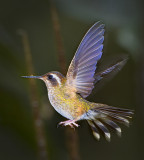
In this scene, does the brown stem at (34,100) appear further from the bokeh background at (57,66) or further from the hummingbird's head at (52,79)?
the bokeh background at (57,66)

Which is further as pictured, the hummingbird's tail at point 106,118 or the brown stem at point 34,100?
the brown stem at point 34,100

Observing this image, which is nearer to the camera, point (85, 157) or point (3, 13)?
point (3, 13)

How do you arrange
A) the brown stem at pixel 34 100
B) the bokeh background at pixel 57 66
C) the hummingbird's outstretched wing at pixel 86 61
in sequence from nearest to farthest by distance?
the hummingbird's outstretched wing at pixel 86 61 → the brown stem at pixel 34 100 → the bokeh background at pixel 57 66

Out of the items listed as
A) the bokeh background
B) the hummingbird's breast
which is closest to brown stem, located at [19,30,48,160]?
the hummingbird's breast

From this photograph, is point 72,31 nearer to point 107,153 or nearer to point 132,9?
point 132,9

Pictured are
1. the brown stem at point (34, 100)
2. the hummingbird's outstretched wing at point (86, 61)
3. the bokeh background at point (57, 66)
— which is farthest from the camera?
the bokeh background at point (57, 66)

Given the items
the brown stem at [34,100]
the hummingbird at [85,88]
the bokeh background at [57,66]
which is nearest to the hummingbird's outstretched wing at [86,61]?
the hummingbird at [85,88]

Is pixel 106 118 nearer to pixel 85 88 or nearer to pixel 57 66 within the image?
pixel 85 88

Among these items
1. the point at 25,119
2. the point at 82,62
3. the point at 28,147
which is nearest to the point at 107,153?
the point at 28,147

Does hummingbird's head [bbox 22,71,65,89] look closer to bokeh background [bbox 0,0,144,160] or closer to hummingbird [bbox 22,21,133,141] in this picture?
hummingbird [bbox 22,21,133,141]
